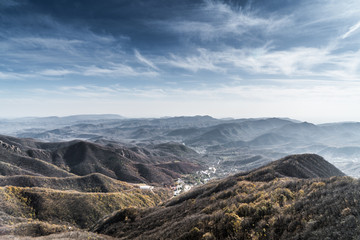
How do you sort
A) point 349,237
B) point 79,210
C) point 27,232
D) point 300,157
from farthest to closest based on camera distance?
point 300,157 → point 79,210 → point 27,232 → point 349,237

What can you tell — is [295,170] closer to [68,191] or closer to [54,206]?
[54,206]

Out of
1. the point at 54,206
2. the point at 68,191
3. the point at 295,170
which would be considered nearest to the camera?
the point at 295,170

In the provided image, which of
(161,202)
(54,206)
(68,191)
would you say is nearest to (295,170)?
(161,202)

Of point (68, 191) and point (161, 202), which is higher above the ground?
point (68, 191)

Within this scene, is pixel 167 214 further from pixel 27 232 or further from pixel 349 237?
pixel 349 237

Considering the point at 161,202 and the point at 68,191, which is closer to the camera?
the point at 68,191

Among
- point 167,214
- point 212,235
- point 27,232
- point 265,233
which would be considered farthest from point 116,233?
point 265,233

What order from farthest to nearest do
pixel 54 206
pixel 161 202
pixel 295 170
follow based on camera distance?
pixel 161 202, pixel 54 206, pixel 295 170

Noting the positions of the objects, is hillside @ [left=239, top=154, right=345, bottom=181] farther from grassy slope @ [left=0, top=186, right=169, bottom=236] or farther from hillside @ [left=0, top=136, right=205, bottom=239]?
grassy slope @ [left=0, top=186, right=169, bottom=236]

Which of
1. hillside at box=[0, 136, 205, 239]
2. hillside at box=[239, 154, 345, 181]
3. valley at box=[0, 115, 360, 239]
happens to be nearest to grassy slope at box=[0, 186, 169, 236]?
hillside at box=[0, 136, 205, 239]

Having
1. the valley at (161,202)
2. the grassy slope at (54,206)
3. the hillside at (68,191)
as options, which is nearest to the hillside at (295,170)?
the valley at (161,202)

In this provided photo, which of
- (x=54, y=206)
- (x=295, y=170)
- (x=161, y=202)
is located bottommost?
(x=161, y=202)
